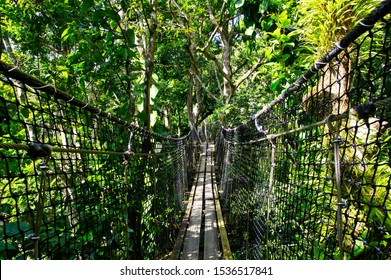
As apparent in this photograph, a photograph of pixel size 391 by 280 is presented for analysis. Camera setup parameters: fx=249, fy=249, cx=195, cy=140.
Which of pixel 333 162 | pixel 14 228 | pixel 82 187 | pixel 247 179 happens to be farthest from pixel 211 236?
pixel 14 228

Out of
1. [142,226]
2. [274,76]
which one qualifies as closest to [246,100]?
[274,76]

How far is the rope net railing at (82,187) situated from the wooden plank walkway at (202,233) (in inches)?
8.9

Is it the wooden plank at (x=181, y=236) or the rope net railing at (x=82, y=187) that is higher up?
the rope net railing at (x=82, y=187)

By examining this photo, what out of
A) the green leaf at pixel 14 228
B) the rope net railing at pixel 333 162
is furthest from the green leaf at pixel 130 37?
the green leaf at pixel 14 228

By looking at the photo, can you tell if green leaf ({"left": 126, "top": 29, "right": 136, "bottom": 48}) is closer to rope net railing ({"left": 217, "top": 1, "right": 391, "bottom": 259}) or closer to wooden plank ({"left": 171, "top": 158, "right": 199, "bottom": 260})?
rope net railing ({"left": 217, "top": 1, "right": 391, "bottom": 259})

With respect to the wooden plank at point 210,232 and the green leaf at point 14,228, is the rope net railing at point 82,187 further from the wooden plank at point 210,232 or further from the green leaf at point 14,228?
the wooden plank at point 210,232

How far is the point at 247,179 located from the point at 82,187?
67.5 inches

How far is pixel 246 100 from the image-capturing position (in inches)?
250

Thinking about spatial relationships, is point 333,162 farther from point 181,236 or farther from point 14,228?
point 181,236

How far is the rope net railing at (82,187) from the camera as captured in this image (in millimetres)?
803

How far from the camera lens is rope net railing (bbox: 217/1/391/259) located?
2.58 feet
